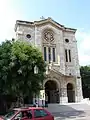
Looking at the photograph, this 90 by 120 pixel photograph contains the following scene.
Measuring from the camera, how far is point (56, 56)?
37.5 m

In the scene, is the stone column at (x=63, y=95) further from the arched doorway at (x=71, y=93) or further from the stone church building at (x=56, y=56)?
the arched doorway at (x=71, y=93)

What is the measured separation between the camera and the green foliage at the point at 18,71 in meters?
A: 20.9

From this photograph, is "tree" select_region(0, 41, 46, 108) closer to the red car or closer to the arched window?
the red car

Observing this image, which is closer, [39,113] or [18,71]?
[39,113]

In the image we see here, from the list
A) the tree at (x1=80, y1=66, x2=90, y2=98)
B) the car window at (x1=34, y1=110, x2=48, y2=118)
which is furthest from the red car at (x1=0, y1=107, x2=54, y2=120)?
the tree at (x1=80, y1=66, x2=90, y2=98)

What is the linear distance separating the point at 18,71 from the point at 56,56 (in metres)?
17.5

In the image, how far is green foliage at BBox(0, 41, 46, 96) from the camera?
2088 cm

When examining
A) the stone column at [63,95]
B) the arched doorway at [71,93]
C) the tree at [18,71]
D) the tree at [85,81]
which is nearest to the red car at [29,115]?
the tree at [18,71]

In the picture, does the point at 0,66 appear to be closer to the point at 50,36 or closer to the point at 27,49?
the point at 27,49

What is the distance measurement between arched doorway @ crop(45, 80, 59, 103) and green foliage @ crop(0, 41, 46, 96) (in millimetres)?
14241

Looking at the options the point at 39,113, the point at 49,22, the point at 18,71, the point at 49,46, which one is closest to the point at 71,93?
the point at 49,46

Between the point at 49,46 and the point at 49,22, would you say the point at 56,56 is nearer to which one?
the point at 49,46

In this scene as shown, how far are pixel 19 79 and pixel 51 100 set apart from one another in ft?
55.8

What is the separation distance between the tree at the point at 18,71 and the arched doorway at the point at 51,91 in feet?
46.6
